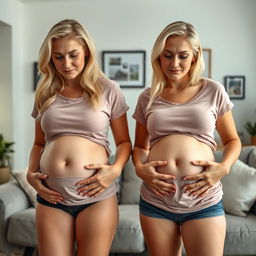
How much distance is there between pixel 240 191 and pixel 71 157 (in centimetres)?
182

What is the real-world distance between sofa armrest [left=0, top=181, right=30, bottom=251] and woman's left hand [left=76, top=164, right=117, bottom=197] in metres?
1.64

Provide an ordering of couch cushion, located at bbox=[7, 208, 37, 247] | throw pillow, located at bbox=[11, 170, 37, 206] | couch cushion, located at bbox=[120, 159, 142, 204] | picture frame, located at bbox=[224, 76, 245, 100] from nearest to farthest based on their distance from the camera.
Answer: couch cushion, located at bbox=[7, 208, 37, 247]
throw pillow, located at bbox=[11, 170, 37, 206]
couch cushion, located at bbox=[120, 159, 142, 204]
picture frame, located at bbox=[224, 76, 245, 100]

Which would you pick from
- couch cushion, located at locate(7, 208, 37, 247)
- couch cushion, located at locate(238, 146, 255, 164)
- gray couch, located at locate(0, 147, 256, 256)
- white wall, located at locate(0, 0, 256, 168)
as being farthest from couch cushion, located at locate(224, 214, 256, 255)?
white wall, located at locate(0, 0, 256, 168)

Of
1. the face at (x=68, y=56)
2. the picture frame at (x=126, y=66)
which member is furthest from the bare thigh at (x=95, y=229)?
the picture frame at (x=126, y=66)

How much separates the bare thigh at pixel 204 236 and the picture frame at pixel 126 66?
12.5 feet

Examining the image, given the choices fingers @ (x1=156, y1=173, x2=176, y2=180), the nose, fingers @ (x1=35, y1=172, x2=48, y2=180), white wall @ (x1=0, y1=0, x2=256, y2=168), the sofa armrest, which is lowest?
the sofa armrest

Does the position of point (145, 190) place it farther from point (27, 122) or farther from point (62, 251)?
point (27, 122)

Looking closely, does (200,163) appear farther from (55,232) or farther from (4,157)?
(4,157)

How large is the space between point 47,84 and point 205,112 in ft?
1.98

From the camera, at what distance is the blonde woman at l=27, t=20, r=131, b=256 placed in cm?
142

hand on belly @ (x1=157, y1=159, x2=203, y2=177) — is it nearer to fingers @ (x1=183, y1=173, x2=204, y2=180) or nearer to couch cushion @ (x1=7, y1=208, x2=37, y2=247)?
fingers @ (x1=183, y1=173, x2=204, y2=180)

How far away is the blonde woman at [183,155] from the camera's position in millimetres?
1395

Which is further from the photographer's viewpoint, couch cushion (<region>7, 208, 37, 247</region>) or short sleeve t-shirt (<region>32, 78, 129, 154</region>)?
couch cushion (<region>7, 208, 37, 247</region>)

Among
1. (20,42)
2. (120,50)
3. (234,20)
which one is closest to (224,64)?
(234,20)
